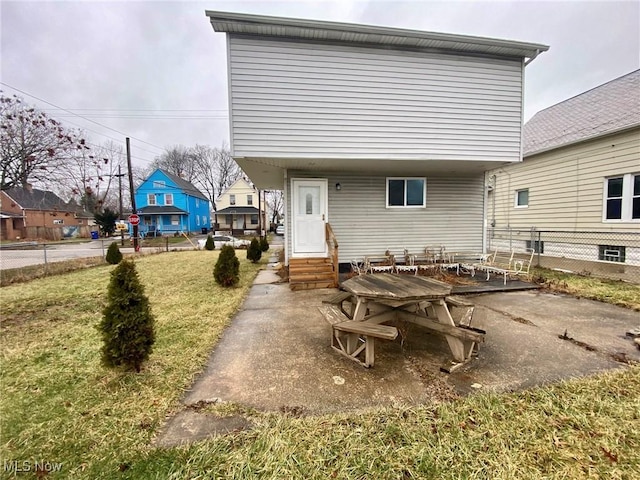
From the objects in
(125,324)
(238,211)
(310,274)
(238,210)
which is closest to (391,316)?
(125,324)

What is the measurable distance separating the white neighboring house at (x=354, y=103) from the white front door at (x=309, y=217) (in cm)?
3

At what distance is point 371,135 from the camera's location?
6387 mm

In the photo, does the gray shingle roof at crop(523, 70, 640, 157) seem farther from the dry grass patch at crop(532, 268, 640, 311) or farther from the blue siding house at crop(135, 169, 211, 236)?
the blue siding house at crop(135, 169, 211, 236)

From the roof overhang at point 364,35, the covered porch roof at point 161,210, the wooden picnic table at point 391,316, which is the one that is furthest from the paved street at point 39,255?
the covered porch roof at point 161,210

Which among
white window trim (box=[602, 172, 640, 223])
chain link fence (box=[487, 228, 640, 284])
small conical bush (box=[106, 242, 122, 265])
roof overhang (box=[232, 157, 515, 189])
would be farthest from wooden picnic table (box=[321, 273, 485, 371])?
small conical bush (box=[106, 242, 122, 265])

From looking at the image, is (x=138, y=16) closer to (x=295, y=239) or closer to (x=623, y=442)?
(x=295, y=239)

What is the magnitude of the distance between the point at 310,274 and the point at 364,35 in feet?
18.5

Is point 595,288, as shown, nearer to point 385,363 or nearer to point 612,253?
point 612,253

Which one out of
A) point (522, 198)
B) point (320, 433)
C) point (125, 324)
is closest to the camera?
point (320, 433)

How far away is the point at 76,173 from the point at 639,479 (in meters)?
14.2

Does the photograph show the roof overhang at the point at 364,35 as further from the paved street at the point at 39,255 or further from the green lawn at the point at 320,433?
the paved street at the point at 39,255

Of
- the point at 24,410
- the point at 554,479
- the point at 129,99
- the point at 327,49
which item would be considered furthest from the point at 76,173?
the point at 129,99

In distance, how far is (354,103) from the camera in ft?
20.7

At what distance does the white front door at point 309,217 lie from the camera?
7539 millimetres
